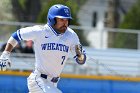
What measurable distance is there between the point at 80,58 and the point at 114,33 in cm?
909

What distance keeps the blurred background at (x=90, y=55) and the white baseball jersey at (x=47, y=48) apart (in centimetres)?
329

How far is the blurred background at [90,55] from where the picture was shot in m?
11.0

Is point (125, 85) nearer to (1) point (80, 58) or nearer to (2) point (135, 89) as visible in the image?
(2) point (135, 89)

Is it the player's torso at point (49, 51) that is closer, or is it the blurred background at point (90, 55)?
the player's torso at point (49, 51)

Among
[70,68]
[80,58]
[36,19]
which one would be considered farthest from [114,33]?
[80,58]

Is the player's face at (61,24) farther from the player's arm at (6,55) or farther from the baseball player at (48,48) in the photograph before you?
the player's arm at (6,55)

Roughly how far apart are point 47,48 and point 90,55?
8.65 metres

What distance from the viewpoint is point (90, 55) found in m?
15.6

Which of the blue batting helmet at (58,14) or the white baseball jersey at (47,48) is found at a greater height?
the blue batting helmet at (58,14)

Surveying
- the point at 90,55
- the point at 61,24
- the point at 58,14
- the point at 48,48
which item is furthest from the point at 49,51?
the point at 90,55

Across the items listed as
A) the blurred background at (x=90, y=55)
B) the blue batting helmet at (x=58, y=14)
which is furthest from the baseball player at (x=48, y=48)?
the blurred background at (x=90, y=55)

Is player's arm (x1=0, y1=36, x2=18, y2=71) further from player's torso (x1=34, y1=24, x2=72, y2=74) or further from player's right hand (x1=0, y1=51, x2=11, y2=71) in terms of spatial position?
player's torso (x1=34, y1=24, x2=72, y2=74)

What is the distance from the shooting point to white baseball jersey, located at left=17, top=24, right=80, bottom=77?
22.8ft

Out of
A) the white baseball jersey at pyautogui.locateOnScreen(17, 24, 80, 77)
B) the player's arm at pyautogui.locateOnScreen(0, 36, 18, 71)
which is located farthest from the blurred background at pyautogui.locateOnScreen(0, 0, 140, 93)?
the player's arm at pyautogui.locateOnScreen(0, 36, 18, 71)
